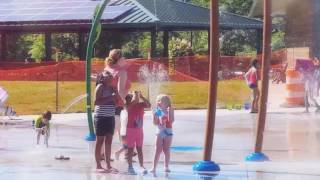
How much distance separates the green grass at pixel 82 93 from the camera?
76.1 ft

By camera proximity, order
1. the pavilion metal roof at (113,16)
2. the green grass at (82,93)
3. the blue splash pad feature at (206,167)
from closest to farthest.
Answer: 1. the blue splash pad feature at (206,167)
2. the green grass at (82,93)
3. the pavilion metal roof at (113,16)

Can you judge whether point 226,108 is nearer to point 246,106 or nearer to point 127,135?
point 246,106

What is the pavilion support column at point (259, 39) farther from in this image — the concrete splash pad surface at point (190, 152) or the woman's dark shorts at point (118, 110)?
the woman's dark shorts at point (118, 110)

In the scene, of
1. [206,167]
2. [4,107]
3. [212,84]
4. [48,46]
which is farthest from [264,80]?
[48,46]

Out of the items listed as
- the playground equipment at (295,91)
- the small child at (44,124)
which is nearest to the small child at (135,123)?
the small child at (44,124)

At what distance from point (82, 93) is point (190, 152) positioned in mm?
13574

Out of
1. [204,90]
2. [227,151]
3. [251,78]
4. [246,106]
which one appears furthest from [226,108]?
[227,151]

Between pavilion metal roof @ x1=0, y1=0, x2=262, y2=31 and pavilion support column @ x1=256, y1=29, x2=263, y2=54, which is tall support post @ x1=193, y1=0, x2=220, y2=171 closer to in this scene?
pavilion metal roof @ x1=0, y1=0, x2=262, y2=31

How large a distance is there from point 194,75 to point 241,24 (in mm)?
10577

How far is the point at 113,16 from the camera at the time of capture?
1309 inches

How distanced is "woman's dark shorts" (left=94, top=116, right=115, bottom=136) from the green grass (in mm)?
12274

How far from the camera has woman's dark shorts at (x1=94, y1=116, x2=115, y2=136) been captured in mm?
9422

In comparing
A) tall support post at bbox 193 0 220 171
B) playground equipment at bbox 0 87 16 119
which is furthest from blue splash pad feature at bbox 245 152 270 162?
playground equipment at bbox 0 87 16 119

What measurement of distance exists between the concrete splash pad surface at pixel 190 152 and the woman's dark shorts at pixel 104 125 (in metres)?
0.55
